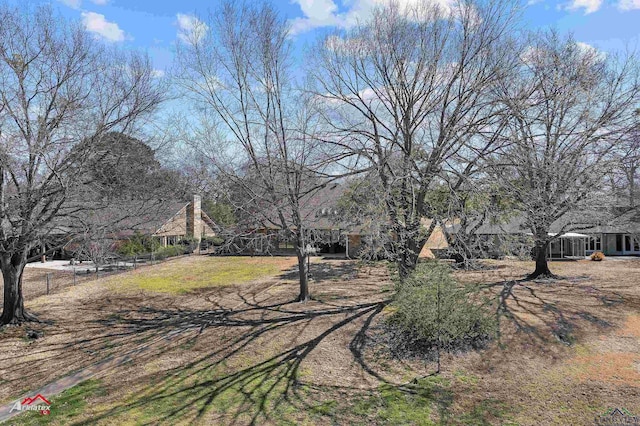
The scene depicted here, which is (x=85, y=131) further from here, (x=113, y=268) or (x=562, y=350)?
(x=113, y=268)

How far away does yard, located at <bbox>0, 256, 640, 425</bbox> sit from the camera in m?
6.46

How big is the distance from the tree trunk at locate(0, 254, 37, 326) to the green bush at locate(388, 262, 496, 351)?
10.7m

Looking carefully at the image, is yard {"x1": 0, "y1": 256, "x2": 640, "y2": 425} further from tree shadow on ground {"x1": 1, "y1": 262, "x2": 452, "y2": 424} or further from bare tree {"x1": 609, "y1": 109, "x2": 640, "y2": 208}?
bare tree {"x1": 609, "y1": 109, "x2": 640, "y2": 208}

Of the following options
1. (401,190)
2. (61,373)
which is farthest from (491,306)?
(61,373)

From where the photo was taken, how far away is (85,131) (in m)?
11.1

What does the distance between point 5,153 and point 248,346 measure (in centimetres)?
734

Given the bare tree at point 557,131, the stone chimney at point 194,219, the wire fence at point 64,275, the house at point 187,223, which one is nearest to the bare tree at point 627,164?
the bare tree at point 557,131

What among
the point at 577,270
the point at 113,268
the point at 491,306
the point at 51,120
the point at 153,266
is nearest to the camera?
the point at 51,120
